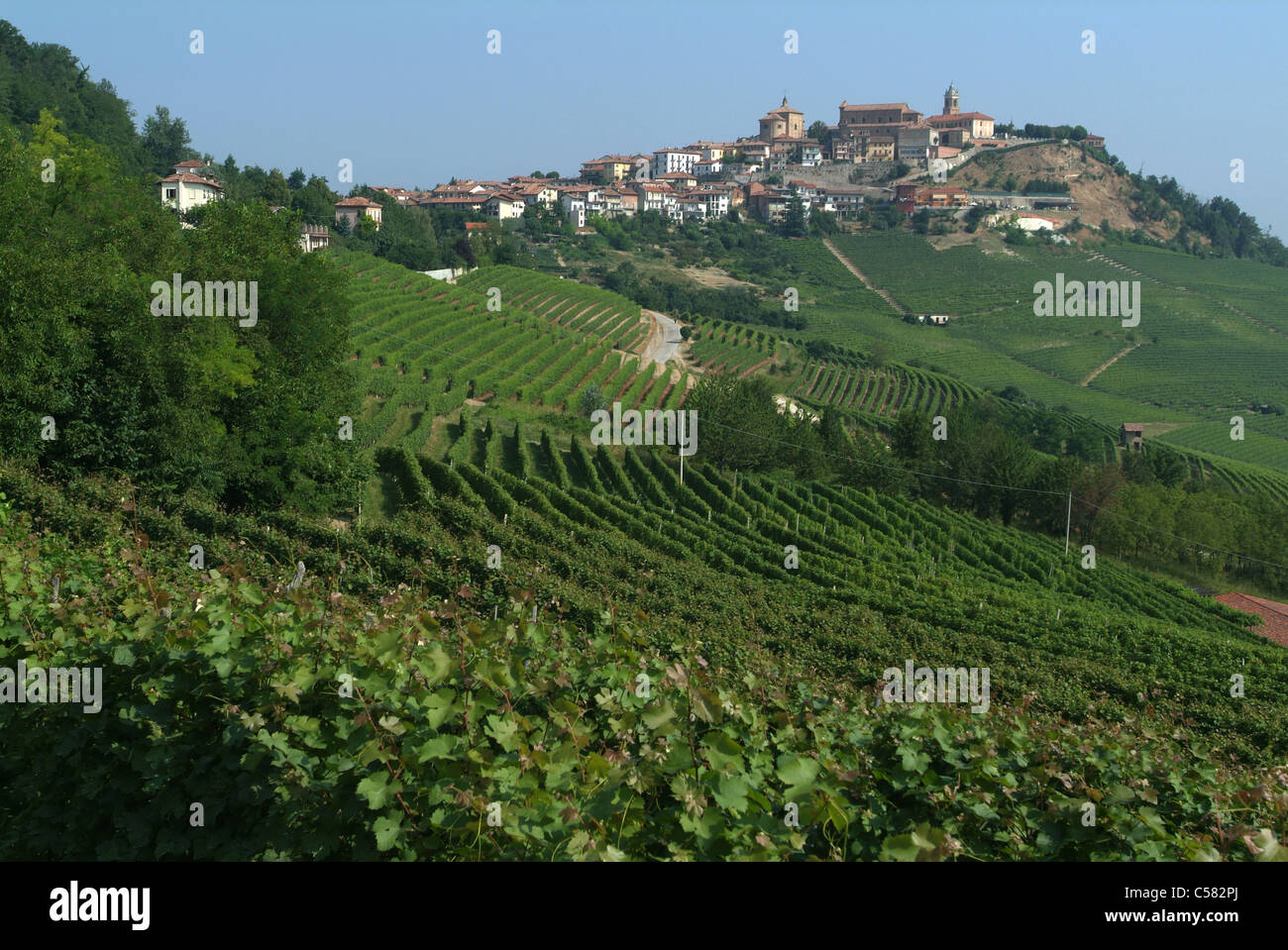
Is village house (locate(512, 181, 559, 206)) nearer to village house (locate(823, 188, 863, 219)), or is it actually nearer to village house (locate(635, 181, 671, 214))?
village house (locate(635, 181, 671, 214))

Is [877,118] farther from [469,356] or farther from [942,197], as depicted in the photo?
[469,356]

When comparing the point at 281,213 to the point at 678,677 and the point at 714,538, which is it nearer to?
the point at 714,538

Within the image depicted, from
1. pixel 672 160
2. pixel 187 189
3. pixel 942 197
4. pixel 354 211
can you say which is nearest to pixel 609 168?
pixel 672 160

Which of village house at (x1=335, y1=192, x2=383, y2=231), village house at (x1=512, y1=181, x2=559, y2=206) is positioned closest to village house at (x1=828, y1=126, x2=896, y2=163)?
village house at (x1=512, y1=181, x2=559, y2=206)

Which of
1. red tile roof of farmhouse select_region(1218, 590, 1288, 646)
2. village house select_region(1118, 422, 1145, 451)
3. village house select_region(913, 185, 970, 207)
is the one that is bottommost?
red tile roof of farmhouse select_region(1218, 590, 1288, 646)
